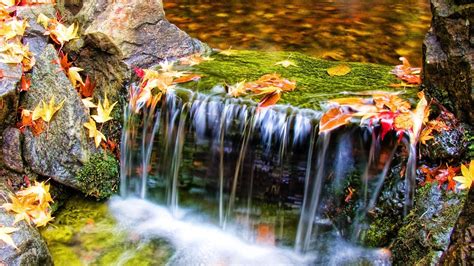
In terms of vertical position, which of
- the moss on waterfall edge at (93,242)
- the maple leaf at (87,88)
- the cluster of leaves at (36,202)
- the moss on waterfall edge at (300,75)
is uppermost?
the moss on waterfall edge at (300,75)

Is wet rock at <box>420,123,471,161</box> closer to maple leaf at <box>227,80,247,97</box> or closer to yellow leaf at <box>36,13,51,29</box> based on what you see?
maple leaf at <box>227,80,247,97</box>

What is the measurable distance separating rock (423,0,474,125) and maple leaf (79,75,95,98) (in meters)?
2.98

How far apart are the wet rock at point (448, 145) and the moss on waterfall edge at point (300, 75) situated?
0.58m

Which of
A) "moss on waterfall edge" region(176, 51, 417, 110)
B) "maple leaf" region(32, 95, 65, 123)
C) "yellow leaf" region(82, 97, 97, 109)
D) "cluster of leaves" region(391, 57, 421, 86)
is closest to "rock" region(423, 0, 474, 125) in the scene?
"moss on waterfall edge" region(176, 51, 417, 110)

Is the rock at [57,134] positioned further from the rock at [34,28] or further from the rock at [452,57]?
the rock at [452,57]

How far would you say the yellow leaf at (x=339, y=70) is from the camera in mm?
4387

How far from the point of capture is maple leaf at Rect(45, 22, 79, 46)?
4555 mm

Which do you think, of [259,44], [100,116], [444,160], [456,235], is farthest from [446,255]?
[259,44]

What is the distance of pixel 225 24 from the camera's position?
20.2ft

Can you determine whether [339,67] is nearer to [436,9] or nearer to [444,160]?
[436,9]

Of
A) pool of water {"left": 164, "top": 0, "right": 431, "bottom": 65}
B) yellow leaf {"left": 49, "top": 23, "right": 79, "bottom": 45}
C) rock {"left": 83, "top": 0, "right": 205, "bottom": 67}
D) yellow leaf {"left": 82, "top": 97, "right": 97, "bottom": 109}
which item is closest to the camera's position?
yellow leaf {"left": 82, "top": 97, "right": 97, "bottom": 109}

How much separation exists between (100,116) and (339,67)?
2283mm

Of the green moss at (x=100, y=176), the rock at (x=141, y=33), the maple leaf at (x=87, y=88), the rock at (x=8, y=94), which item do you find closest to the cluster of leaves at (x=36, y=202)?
the green moss at (x=100, y=176)

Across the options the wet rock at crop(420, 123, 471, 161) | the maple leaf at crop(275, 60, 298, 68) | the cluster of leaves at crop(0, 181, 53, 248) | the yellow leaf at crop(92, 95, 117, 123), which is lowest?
the cluster of leaves at crop(0, 181, 53, 248)
